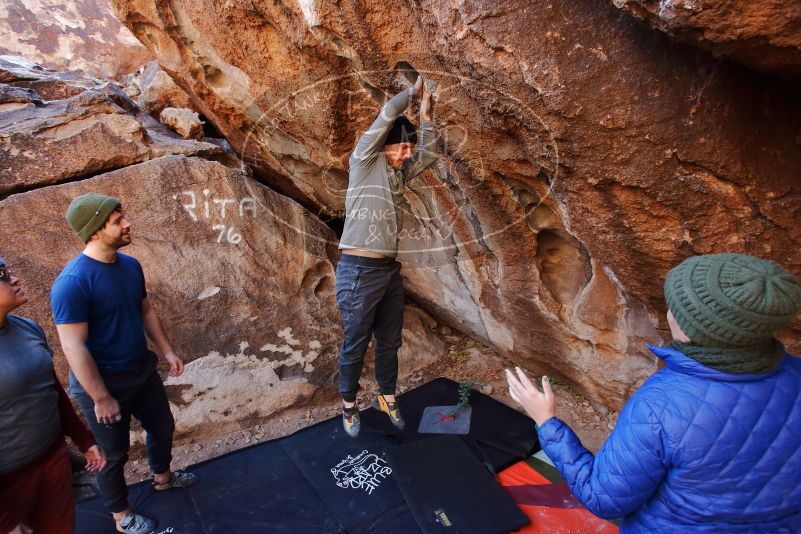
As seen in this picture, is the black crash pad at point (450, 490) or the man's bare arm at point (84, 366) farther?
the black crash pad at point (450, 490)

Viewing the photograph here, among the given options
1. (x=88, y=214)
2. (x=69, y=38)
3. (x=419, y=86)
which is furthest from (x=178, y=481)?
(x=69, y=38)

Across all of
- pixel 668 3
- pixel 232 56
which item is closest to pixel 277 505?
pixel 668 3

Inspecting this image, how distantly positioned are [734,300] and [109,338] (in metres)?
2.53

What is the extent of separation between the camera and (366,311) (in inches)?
110

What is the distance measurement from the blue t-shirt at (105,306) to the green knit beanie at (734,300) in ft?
7.80

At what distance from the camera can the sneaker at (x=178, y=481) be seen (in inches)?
113

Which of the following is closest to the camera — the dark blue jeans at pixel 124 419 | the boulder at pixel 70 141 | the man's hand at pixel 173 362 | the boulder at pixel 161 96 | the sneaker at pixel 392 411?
the dark blue jeans at pixel 124 419

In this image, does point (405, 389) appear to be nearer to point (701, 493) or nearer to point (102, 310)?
point (102, 310)

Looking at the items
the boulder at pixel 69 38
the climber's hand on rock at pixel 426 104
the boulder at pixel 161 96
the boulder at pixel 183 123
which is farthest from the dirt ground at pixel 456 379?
the boulder at pixel 69 38

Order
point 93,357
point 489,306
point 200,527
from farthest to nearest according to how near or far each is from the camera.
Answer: point 489,306, point 200,527, point 93,357

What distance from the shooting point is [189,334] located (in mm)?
3506

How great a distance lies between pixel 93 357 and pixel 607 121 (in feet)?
8.52

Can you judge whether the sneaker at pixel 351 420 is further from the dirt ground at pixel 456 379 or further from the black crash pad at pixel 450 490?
the dirt ground at pixel 456 379

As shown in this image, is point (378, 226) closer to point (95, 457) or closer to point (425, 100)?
point (425, 100)
